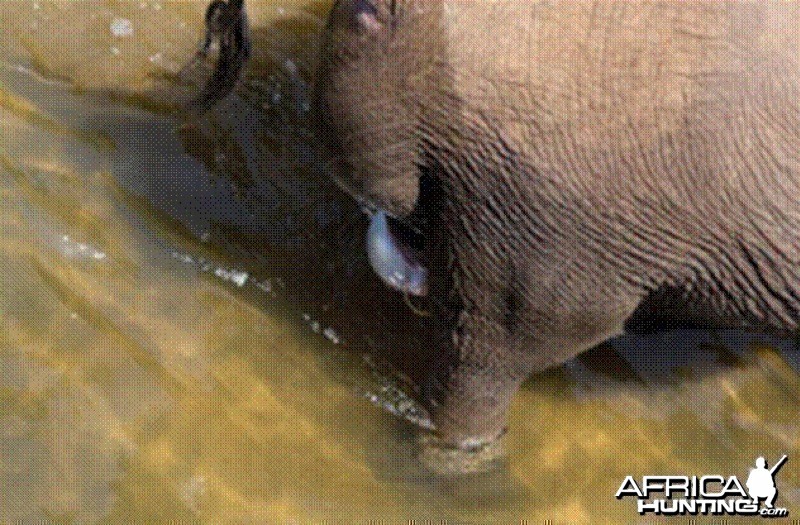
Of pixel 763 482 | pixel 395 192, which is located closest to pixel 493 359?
pixel 395 192

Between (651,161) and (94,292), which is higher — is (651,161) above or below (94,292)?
above

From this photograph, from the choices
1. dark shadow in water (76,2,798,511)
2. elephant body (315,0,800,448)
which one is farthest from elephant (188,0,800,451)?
dark shadow in water (76,2,798,511)

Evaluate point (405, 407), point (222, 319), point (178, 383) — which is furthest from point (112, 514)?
point (405, 407)

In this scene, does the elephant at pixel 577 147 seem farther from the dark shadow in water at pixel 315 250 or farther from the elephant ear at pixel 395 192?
the dark shadow in water at pixel 315 250

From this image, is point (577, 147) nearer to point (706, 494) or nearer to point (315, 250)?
point (315, 250)

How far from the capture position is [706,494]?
2.66m

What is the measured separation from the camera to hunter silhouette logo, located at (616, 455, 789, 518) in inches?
104

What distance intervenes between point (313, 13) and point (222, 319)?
3.22 feet

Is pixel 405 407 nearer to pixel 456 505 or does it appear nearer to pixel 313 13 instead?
pixel 456 505

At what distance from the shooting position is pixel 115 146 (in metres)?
2.92

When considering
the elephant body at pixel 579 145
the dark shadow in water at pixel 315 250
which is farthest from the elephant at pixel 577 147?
the dark shadow in water at pixel 315 250

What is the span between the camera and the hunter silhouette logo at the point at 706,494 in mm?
2633

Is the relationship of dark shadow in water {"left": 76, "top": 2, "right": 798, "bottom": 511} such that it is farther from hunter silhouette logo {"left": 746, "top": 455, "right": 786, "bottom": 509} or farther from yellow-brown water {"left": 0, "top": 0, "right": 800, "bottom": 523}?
hunter silhouette logo {"left": 746, "top": 455, "right": 786, "bottom": 509}

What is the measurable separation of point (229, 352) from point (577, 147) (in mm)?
1151
